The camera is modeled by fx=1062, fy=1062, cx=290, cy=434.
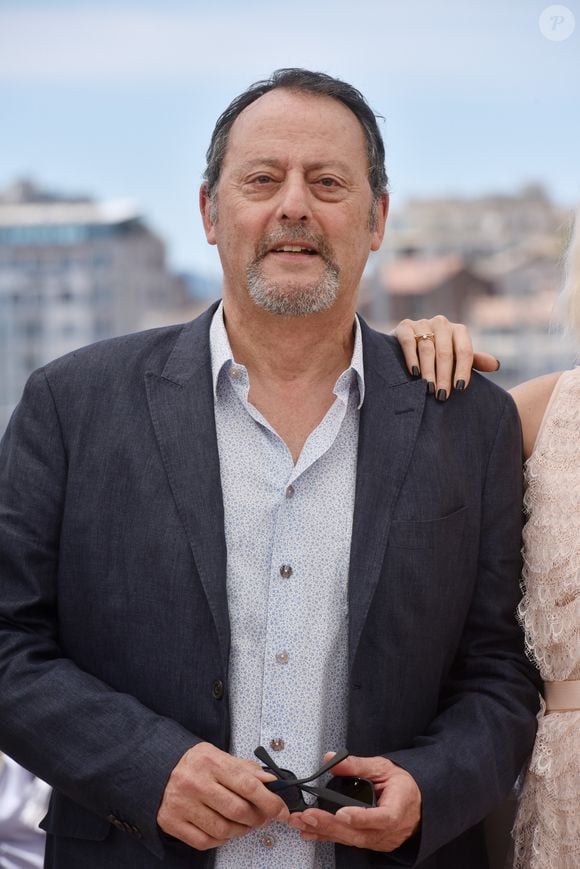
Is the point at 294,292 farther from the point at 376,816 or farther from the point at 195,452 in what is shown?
the point at 376,816

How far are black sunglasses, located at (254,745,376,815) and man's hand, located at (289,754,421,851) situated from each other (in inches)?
0.6

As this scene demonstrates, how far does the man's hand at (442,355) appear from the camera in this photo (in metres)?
1.61

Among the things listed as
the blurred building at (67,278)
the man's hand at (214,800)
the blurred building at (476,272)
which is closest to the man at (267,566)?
the man's hand at (214,800)

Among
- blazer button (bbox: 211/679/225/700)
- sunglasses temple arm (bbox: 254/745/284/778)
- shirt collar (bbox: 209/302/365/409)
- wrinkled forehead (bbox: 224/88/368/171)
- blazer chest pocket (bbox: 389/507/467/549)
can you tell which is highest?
wrinkled forehead (bbox: 224/88/368/171)

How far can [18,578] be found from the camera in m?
1.46

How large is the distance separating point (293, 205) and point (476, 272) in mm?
33733

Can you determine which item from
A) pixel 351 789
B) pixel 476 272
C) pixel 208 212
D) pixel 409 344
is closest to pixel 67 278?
pixel 476 272

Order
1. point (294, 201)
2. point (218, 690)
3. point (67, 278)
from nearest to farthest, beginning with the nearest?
point (218, 690) → point (294, 201) → point (67, 278)

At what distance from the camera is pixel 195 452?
150cm

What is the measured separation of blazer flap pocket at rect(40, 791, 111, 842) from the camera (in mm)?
1450

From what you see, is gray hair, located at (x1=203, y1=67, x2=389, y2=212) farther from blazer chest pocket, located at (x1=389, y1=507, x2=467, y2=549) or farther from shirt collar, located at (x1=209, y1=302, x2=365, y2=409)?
blazer chest pocket, located at (x1=389, y1=507, x2=467, y2=549)

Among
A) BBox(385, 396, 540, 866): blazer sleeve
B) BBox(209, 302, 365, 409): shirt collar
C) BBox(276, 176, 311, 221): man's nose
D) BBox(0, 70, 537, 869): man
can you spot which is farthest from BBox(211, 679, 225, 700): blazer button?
BBox(276, 176, 311, 221): man's nose

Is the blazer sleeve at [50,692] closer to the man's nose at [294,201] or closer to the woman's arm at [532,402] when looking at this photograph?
the man's nose at [294,201]

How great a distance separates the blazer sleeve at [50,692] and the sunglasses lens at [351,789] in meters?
0.20
